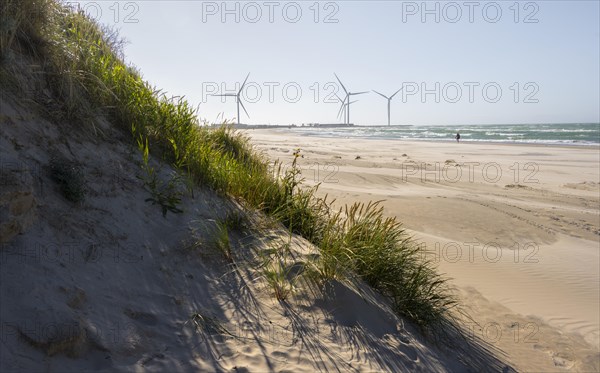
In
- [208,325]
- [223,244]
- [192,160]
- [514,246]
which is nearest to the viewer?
[208,325]

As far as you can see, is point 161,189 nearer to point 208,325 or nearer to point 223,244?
point 223,244

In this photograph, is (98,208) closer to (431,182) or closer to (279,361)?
(279,361)

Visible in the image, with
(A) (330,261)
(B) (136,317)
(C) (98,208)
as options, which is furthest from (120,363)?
(A) (330,261)

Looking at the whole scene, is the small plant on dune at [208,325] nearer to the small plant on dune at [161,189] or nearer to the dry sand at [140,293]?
the dry sand at [140,293]

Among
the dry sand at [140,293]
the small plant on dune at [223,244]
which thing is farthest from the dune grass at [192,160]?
the small plant on dune at [223,244]

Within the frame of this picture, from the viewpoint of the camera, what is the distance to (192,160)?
16.9 ft

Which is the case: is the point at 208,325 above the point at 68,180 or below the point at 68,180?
below

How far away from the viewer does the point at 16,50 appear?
4391mm

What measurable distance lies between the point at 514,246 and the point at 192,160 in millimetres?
6535

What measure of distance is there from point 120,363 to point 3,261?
1048mm

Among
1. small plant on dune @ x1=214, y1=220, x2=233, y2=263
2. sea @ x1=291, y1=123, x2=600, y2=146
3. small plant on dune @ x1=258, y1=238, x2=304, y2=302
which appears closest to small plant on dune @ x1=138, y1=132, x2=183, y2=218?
small plant on dune @ x1=214, y1=220, x2=233, y2=263

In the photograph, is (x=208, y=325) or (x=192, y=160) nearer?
(x=208, y=325)

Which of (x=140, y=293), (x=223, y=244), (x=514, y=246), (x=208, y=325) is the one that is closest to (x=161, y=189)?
(x=223, y=244)

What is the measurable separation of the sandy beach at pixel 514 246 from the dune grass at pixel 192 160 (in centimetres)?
81
